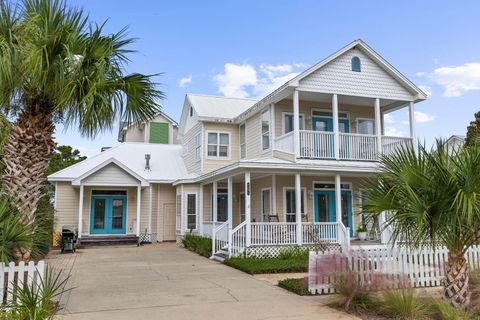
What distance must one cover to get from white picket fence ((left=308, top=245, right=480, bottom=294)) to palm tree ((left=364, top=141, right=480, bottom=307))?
1.28m

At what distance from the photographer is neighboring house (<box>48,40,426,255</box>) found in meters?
15.2

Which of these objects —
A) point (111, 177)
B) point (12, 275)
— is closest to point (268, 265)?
point (12, 275)

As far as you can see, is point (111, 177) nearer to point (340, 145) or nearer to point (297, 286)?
point (340, 145)

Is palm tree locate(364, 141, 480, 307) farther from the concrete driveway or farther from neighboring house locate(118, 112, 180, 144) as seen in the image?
neighboring house locate(118, 112, 180, 144)

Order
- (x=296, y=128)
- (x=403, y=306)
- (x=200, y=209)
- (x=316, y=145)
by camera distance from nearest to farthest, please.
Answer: (x=403, y=306), (x=296, y=128), (x=316, y=145), (x=200, y=209)

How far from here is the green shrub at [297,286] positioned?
29.3ft

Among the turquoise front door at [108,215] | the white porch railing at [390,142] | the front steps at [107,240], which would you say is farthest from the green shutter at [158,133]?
the white porch railing at [390,142]

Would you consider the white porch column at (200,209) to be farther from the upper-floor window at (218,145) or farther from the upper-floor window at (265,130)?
the upper-floor window at (265,130)

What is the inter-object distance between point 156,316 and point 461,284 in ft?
17.4

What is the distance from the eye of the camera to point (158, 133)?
1259 inches

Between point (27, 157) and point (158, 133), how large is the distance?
81.3 ft

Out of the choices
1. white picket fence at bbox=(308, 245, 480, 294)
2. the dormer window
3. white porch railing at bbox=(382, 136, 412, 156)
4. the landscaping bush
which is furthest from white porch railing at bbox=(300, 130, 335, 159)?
white picket fence at bbox=(308, 245, 480, 294)

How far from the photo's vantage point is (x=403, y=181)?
688 cm

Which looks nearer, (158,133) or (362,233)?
(362,233)
